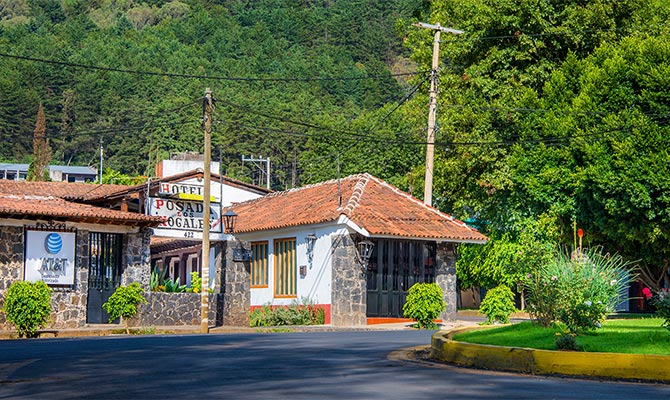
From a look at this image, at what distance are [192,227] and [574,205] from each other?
1365 centimetres

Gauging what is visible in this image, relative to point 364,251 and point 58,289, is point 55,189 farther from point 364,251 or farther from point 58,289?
point 364,251

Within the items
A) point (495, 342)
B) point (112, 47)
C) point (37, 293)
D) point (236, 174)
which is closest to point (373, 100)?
point (236, 174)

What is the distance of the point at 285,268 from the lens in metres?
36.1

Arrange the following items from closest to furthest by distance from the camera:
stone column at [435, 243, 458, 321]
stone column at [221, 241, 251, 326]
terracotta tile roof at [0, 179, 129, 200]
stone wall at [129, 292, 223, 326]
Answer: stone wall at [129, 292, 223, 326]
stone column at [221, 241, 251, 326]
stone column at [435, 243, 458, 321]
terracotta tile roof at [0, 179, 129, 200]

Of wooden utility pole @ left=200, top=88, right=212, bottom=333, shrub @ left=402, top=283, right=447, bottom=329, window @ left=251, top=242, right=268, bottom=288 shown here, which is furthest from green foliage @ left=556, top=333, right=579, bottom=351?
window @ left=251, top=242, right=268, bottom=288

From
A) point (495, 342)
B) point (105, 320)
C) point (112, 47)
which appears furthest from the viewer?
point (112, 47)

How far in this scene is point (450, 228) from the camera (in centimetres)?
3469

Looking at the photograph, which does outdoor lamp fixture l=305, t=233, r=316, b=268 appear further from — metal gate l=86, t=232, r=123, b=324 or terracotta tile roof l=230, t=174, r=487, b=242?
metal gate l=86, t=232, r=123, b=324

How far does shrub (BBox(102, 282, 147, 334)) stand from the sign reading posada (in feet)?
9.99

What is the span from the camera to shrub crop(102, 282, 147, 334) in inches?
1206

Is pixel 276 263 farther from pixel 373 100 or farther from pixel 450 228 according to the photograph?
pixel 373 100

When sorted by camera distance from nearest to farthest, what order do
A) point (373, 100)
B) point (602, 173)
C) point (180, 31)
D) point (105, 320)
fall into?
point (105, 320) → point (602, 173) → point (373, 100) → point (180, 31)

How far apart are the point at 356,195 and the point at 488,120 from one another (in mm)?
8566

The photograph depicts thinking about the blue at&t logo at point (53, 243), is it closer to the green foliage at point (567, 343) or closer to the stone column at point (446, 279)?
the stone column at point (446, 279)
